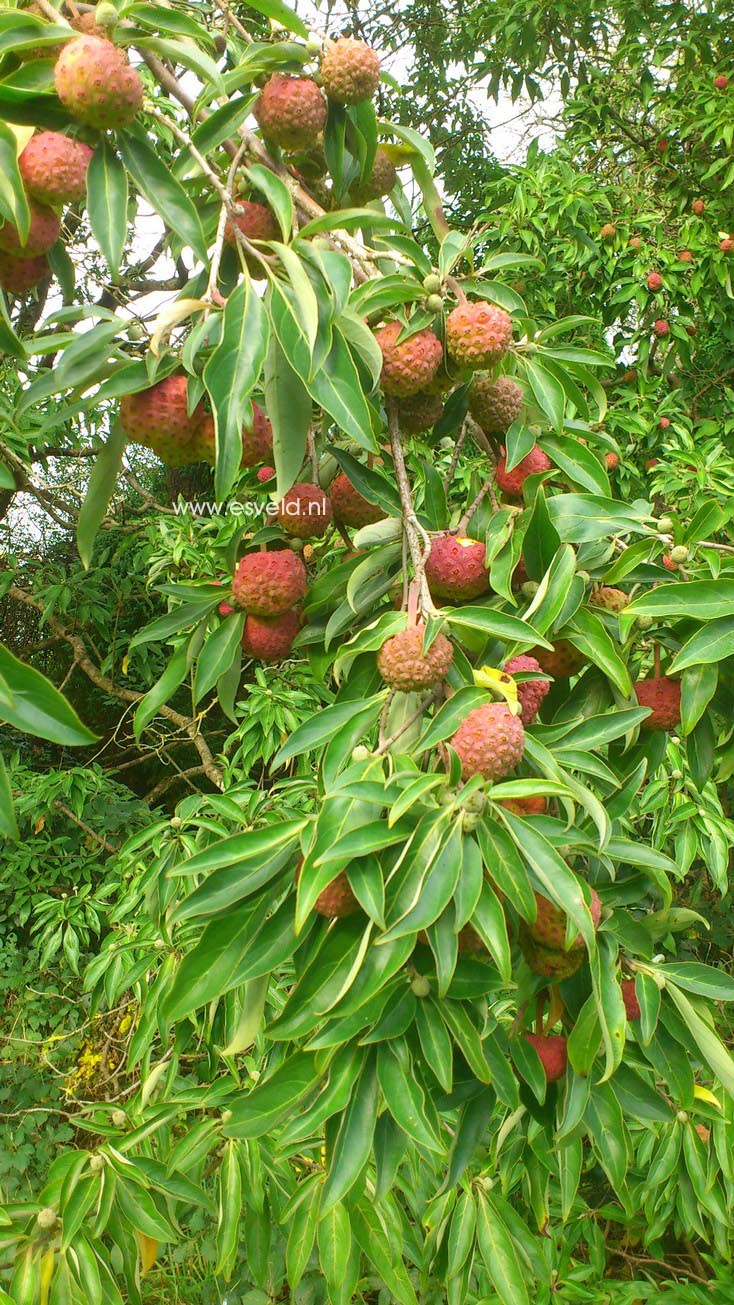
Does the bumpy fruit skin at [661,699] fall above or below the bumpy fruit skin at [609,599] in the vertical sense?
below

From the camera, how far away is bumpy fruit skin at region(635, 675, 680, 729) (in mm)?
866

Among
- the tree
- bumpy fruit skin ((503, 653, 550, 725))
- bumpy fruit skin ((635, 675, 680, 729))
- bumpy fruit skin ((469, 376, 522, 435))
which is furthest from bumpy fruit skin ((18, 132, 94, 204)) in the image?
bumpy fruit skin ((635, 675, 680, 729))

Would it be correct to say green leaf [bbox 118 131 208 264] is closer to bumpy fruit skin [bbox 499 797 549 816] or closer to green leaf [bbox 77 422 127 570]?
green leaf [bbox 77 422 127 570]

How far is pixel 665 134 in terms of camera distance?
10.5ft

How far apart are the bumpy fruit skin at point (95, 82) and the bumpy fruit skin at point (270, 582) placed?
359 millimetres

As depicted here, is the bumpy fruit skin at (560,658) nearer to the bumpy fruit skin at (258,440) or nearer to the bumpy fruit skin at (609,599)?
the bumpy fruit skin at (609,599)

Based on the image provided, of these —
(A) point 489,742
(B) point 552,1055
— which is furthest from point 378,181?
(B) point 552,1055

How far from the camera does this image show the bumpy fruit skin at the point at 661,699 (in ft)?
2.84

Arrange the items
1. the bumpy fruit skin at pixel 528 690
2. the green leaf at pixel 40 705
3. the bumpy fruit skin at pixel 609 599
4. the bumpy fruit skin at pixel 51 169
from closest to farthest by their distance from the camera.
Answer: the green leaf at pixel 40 705 < the bumpy fruit skin at pixel 51 169 < the bumpy fruit skin at pixel 528 690 < the bumpy fruit skin at pixel 609 599

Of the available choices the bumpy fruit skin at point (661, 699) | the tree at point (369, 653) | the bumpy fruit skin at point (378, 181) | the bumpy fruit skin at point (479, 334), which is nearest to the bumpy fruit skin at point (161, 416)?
the tree at point (369, 653)

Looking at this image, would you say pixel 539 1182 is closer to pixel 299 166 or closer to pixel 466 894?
pixel 466 894

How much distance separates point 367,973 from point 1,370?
255 centimetres

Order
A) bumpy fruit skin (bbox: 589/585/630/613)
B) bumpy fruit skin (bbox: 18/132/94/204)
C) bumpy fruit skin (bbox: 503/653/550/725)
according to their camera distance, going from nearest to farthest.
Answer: bumpy fruit skin (bbox: 18/132/94/204), bumpy fruit skin (bbox: 503/653/550/725), bumpy fruit skin (bbox: 589/585/630/613)

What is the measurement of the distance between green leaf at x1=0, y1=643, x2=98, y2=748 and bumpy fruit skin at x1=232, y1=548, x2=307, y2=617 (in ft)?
1.07
